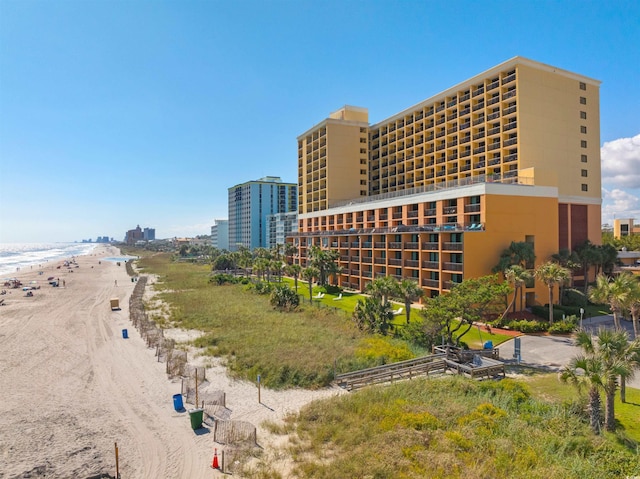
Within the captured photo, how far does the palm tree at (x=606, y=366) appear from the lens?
1566cm

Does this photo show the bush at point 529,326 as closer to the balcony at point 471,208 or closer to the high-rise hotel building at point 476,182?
the high-rise hotel building at point 476,182

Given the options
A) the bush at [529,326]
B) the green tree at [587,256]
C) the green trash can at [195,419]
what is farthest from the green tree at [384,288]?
the green tree at [587,256]

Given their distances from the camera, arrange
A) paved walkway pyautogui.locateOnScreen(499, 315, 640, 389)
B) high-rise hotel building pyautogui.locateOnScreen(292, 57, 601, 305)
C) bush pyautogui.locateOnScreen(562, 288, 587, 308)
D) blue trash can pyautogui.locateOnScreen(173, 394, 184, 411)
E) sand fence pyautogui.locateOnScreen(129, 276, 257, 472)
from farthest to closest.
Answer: bush pyautogui.locateOnScreen(562, 288, 587, 308)
high-rise hotel building pyautogui.locateOnScreen(292, 57, 601, 305)
paved walkway pyautogui.locateOnScreen(499, 315, 640, 389)
blue trash can pyautogui.locateOnScreen(173, 394, 184, 411)
sand fence pyautogui.locateOnScreen(129, 276, 257, 472)

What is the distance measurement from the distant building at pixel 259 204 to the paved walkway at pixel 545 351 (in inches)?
5114

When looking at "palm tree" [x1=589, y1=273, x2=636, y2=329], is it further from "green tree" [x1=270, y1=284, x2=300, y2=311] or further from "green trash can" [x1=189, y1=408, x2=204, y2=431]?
"green tree" [x1=270, y1=284, x2=300, y2=311]

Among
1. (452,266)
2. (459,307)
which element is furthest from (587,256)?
(459,307)

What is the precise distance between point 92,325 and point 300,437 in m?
36.1

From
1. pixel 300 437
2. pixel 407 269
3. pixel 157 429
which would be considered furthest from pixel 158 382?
pixel 407 269

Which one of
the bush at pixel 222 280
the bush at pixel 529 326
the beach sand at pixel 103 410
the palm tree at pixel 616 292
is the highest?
the palm tree at pixel 616 292

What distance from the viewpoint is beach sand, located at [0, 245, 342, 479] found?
15.7 m

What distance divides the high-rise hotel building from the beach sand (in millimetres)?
29556

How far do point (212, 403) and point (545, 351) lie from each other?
26732mm

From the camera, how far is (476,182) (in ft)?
143

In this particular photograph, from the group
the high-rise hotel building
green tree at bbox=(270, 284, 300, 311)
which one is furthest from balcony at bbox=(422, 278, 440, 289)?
green tree at bbox=(270, 284, 300, 311)
